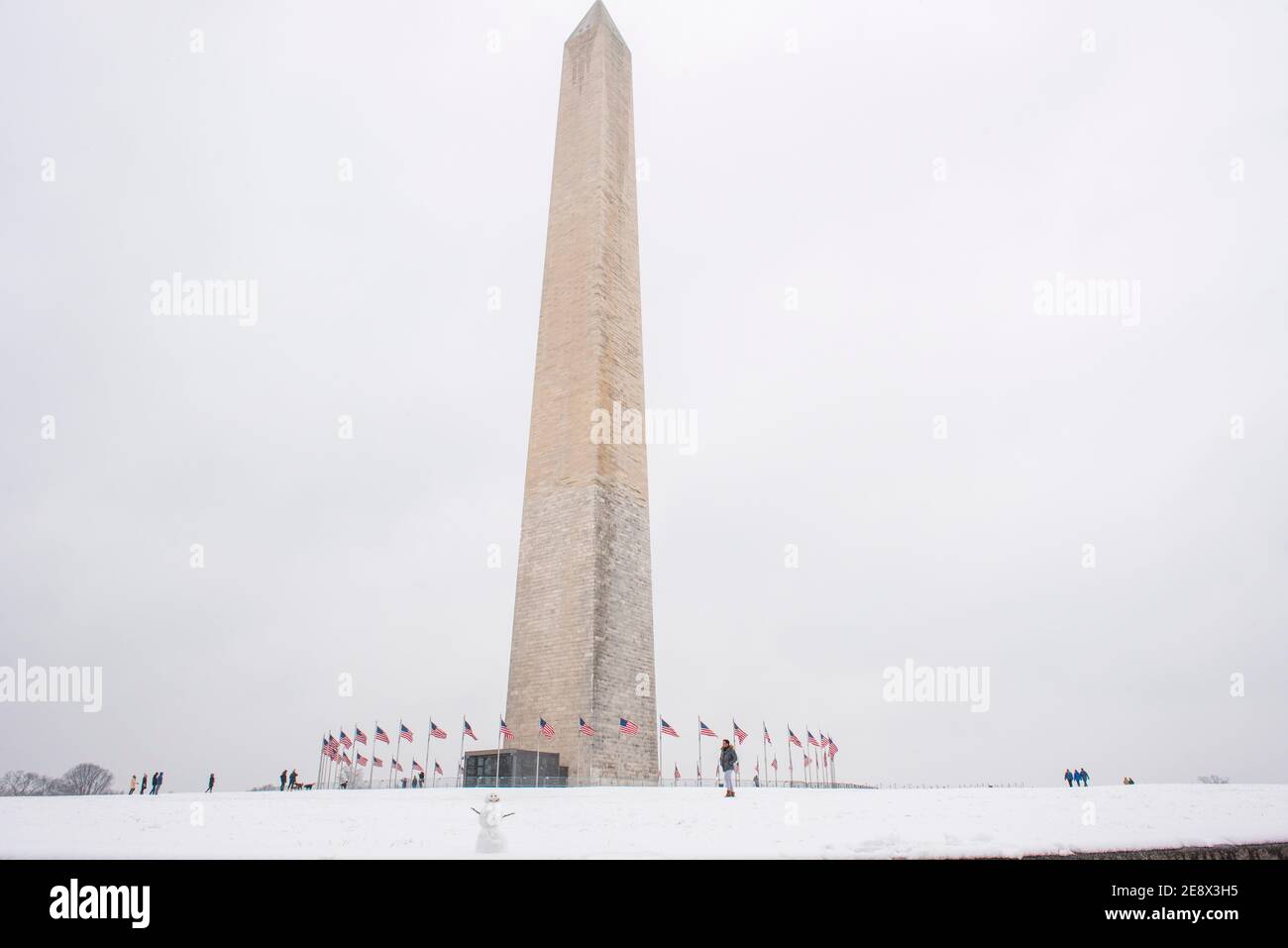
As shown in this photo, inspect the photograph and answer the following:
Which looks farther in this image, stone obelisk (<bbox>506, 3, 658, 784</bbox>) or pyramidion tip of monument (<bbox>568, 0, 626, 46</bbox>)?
pyramidion tip of monument (<bbox>568, 0, 626, 46</bbox>)

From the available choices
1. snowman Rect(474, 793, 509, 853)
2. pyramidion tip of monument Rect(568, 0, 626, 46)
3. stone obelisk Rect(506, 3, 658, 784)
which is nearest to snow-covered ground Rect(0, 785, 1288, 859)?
snowman Rect(474, 793, 509, 853)

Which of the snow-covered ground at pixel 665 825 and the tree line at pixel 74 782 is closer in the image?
the snow-covered ground at pixel 665 825

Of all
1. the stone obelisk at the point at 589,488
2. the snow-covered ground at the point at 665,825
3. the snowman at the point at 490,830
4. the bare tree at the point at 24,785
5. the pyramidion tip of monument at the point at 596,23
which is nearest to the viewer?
the snowman at the point at 490,830

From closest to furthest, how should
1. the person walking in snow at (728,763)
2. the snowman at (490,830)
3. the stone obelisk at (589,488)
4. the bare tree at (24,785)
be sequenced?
the snowman at (490,830) < the person walking in snow at (728,763) < the stone obelisk at (589,488) < the bare tree at (24,785)

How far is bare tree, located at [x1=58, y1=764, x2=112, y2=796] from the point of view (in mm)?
64950

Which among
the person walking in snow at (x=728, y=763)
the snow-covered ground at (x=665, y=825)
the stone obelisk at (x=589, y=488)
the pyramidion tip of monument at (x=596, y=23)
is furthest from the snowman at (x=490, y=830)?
the pyramidion tip of monument at (x=596, y=23)

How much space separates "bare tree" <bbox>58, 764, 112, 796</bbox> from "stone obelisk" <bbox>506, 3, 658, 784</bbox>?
60284mm

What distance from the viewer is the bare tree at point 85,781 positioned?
6495cm

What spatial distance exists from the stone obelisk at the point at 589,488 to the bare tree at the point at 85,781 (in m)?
60.3

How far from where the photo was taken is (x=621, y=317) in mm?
26375

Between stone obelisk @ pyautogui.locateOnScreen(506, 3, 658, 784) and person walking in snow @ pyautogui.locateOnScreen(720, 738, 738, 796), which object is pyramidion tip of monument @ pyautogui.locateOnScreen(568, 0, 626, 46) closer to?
stone obelisk @ pyautogui.locateOnScreen(506, 3, 658, 784)

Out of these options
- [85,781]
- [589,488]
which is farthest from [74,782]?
[589,488]

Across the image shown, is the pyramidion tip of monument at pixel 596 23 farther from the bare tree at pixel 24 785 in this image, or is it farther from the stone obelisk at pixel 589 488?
the bare tree at pixel 24 785
